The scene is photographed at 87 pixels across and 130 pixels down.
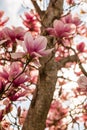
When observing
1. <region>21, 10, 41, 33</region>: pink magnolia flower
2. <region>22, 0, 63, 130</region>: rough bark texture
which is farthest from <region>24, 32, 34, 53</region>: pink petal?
<region>21, 10, 41, 33</region>: pink magnolia flower

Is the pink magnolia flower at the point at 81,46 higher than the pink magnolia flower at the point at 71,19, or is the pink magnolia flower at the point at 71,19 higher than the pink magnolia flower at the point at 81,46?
the pink magnolia flower at the point at 71,19

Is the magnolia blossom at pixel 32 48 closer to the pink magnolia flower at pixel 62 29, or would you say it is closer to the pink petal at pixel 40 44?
the pink petal at pixel 40 44

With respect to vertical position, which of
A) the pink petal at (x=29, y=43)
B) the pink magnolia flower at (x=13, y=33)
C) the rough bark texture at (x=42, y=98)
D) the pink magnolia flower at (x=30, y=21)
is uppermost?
the pink petal at (x=29, y=43)

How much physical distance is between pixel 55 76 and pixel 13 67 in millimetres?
1513

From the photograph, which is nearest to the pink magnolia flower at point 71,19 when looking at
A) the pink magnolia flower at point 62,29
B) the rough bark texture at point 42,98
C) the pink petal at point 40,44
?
the pink magnolia flower at point 62,29

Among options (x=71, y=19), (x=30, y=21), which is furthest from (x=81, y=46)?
(x=71, y=19)

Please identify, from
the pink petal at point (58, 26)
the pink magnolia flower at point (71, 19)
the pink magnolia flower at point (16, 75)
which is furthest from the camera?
the pink magnolia flower at point (71, 19)

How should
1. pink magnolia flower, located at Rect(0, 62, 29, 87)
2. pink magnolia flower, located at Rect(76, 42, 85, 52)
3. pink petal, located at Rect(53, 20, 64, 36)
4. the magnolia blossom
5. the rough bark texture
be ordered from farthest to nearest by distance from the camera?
1. pink magnolia flower, located at Rect(76, 42, 85, 52)
2. the rough bark texture
3. pink petal, located at Rect(53, 20, 64, 36)
4. pink magnolia flower, located at Rect(0, 62, 29, 87)
5. the magnolia blossom

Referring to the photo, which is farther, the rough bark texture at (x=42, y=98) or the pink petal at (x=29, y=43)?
the rough bark texture at (x=42, y=98)

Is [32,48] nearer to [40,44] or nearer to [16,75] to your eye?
[40,44]

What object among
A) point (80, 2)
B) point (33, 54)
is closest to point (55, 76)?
point (80, 2)

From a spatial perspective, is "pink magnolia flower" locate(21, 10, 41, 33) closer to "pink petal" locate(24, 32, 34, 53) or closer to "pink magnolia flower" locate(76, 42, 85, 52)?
"pink magnolia flower" locate(76, 42, 85, 52)

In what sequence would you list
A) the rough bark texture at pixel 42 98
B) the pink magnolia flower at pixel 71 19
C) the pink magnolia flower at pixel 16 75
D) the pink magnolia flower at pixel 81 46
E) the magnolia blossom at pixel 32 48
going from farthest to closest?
the pink magnolia flower at pixel 81 46 < the rough bark texture at pixel 42 98 < the pink magnolia flower at pixel 71 19 < the pink magnolia flower at pixel 16 75 < the magnolia blossom at pixel 32 48

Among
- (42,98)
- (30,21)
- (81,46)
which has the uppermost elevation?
(30,21)
